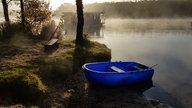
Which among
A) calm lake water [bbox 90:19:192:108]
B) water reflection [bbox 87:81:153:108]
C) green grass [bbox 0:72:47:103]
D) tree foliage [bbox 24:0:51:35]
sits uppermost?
tree foliage [bbox 24:0:51:35]

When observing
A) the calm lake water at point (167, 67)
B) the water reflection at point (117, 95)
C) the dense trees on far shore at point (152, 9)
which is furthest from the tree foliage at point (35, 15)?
the dense trees on far shore at point (152, 9)

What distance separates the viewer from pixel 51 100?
15.1 metres

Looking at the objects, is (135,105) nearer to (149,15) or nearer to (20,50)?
(20,50)

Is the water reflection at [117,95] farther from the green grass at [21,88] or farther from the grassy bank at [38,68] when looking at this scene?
the green grass at [21,88]

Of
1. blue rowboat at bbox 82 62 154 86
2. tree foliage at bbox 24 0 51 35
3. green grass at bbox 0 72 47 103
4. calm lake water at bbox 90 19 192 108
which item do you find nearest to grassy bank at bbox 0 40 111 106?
green grass at bbox 0 72 47 103

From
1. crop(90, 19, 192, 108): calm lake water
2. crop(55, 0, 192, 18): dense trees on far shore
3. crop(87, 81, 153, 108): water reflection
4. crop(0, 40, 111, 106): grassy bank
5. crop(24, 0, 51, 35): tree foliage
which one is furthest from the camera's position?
crop(55, 0, 192, 18): dense trees on far shore

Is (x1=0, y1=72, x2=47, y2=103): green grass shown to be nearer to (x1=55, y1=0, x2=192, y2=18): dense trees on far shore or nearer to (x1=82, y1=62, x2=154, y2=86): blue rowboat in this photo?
(x1=82, y1=62, x2=154, y2=86): blue rowboat

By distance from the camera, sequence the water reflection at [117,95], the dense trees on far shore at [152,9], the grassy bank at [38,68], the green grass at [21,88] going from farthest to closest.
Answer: the dense trees on far shore at [152,9], the water reflection at [117,95], the grassy bank at [38,68], the green grass at [21,88]

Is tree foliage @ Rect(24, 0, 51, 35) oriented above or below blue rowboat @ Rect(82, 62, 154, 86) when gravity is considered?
above

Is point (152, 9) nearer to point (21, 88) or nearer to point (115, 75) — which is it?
point (115, 75)

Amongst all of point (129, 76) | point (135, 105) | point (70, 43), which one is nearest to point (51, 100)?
point (135, 105)

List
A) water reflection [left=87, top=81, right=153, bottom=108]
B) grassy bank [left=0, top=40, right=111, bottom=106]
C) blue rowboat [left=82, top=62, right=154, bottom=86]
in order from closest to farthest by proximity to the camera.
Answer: grassy bank [left=0, top=40, right=111, bottom=106]
water reflection [left=87, top=81, right=153, bottom=108]
blue rowboat [left=82, top=62, right=154, bottom=86]

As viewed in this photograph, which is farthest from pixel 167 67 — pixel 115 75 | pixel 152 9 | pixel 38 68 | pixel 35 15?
pixel 152 9

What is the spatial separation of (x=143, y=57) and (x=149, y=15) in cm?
6640
